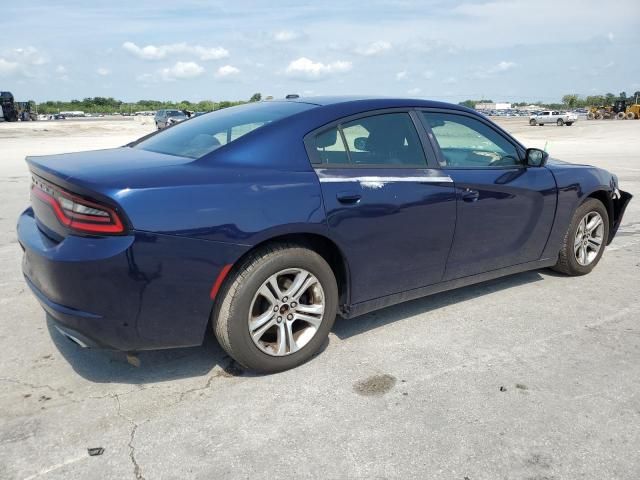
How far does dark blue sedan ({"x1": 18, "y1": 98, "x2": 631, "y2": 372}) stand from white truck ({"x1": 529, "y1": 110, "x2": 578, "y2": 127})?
160 ft

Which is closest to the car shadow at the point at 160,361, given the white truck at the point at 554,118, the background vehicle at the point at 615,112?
the white truck at the point at 554,118

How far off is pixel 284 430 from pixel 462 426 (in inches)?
34.9

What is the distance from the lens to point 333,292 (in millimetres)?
3307

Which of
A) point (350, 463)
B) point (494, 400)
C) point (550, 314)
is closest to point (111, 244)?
point (350, 463)

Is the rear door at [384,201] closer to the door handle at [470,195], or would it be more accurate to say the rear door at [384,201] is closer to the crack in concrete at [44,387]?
the door handle at [470,195]

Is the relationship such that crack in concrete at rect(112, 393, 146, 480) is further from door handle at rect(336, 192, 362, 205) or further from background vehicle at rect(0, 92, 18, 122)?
background vehicle at rect(0, 92, 18, 122)

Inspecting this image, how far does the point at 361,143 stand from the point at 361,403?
1605 mm

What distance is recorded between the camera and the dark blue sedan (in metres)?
2.67

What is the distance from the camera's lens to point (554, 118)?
48.9 m

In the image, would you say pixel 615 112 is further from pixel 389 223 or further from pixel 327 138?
pixel 327 138

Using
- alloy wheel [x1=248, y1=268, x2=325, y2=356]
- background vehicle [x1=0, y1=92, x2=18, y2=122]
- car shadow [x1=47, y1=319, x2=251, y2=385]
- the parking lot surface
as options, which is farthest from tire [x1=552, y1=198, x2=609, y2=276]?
background vehicle [x1=0, y1=92, x2=18, y2=122]

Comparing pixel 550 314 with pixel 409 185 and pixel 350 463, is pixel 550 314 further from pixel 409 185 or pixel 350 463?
pixel 350 463

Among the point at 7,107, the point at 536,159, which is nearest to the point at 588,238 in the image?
the point at 536,159

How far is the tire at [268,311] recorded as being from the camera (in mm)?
2943
